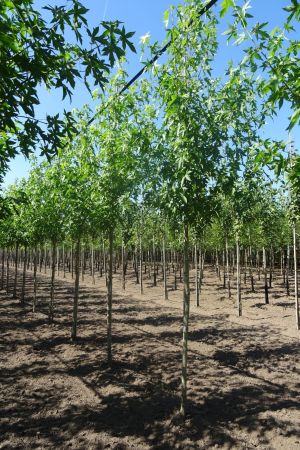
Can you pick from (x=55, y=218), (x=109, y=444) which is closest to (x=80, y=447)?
(x=109, y=444)

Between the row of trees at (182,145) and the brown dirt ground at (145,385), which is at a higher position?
the row of trees at (182,145)

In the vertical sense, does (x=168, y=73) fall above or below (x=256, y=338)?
above

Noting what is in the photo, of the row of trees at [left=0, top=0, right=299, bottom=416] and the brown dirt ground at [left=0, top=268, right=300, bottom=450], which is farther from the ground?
the row of trees at [left=0, top=0, right=299, bottom=416]

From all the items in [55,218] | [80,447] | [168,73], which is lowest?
[80,447]

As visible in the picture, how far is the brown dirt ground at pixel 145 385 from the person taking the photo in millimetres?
6730

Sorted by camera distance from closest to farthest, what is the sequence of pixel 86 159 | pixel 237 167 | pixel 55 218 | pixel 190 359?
pixel 237 167 < pixel 86 159 < pixel 190 359 < pixel 55 218

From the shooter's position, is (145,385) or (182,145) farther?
(145,385)

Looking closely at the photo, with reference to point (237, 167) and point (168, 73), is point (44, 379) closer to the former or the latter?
point (237, 167)

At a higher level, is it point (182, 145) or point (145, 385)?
point (182, 145)

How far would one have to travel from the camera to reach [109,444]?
6445mm

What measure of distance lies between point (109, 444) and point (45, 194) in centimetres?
1009

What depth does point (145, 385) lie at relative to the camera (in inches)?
354

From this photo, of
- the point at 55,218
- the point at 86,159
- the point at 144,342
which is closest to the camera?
the point at 86,159

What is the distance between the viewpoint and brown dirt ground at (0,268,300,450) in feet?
22.1
